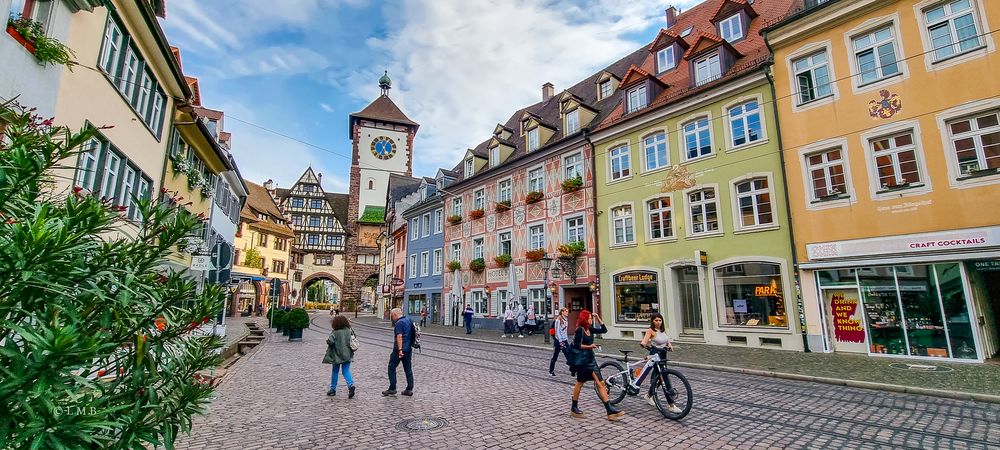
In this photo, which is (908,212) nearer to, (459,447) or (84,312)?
(459,447)

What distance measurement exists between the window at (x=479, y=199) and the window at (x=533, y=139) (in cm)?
458

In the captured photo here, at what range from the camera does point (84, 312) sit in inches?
100

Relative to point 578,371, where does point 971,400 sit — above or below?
below

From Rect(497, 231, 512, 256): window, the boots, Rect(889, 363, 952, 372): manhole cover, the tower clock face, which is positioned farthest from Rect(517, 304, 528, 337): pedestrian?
the tower clock face

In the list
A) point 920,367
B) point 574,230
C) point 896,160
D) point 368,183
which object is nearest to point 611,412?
point 920,367

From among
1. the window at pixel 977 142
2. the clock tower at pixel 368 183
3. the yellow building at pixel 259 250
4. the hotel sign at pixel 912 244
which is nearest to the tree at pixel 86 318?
the hotel sign at pixel 912 244

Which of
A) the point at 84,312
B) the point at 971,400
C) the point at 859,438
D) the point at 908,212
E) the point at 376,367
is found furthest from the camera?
the point at 908,212

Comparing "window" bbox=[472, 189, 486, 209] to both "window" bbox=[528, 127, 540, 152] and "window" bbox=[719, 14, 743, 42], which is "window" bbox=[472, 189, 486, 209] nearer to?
"window" bbox=[528, 127, 540, 152]

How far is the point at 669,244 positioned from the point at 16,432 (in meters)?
18.6

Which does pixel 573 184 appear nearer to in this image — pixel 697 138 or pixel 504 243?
pixel 697 138

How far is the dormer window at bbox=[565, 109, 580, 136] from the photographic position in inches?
926

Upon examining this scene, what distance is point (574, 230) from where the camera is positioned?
74.2 feet

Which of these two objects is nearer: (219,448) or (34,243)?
(34,243)

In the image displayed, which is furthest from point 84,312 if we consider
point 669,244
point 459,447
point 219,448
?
point 669,244
